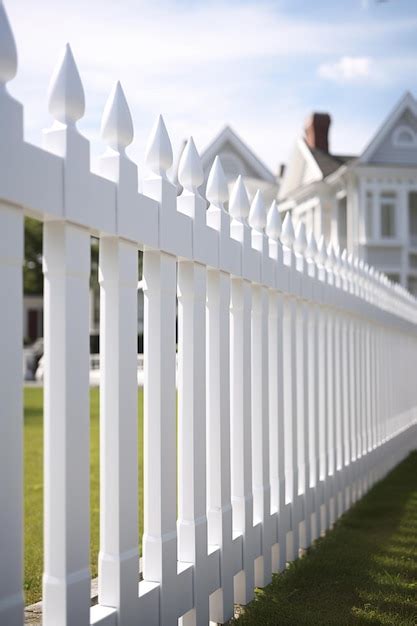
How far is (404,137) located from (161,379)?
2694 centimetres

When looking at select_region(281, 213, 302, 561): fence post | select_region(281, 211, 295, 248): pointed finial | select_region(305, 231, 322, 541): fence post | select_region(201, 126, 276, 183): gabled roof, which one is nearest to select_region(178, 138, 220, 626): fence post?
select_region(281, 213, 302, 561): fence post

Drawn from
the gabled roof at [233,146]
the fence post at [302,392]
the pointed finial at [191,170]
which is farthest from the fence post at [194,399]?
the gabled roof at [233,146]

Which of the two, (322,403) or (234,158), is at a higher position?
(234,158)

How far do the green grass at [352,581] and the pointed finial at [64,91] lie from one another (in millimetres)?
2094

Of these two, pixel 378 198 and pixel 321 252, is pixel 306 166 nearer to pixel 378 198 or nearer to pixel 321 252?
pixel 378 198

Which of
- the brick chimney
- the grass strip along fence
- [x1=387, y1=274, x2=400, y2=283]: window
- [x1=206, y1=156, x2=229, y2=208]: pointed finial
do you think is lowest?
the grass strip along fence

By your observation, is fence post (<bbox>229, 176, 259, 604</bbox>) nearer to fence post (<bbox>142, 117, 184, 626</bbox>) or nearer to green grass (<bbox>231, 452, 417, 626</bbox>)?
green grass (<bbox>231, 452, 417, 626</bbox>)

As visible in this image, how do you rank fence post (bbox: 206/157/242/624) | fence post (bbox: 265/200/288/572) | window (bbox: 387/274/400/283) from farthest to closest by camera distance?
window (bbox: 387/274/400/283), fence post (bbox: 265/200/288/572), fence post (bbox: 206/157/242/624)

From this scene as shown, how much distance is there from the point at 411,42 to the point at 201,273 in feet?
99.2

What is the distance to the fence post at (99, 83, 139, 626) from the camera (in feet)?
7.81

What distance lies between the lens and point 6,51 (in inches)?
74.6

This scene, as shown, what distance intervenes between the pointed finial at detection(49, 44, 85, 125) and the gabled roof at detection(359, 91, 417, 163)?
2564 centimetres

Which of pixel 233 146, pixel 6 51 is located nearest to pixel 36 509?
pixel 6 51

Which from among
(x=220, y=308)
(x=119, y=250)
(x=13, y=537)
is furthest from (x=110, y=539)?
(x=220, y=308)
